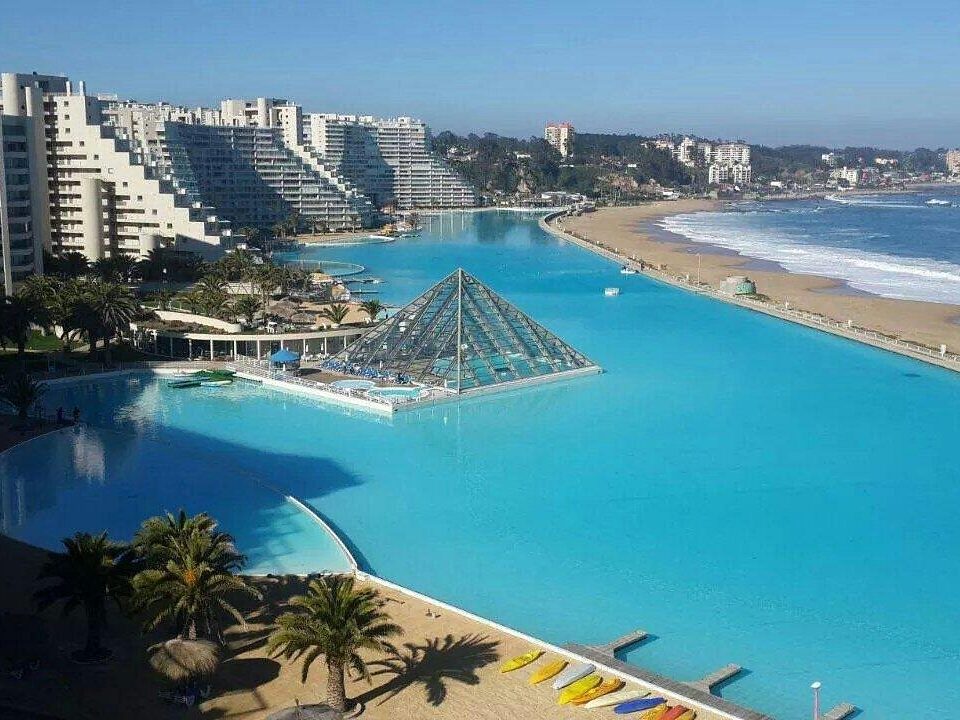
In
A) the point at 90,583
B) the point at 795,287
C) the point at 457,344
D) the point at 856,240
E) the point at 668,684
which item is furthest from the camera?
the point at 856,240

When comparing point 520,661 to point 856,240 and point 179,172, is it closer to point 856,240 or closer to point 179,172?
point 179,172

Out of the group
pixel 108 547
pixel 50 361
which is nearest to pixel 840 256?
pixel 50 361

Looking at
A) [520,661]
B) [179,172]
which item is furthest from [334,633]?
[179,172]

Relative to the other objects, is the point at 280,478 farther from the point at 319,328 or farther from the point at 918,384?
the point at 918,384

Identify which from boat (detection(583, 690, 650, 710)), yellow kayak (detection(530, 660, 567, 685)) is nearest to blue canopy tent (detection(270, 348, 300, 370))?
yellow kayak (detection(530, 660, 567, 685))

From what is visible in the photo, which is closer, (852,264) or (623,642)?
(623,642)

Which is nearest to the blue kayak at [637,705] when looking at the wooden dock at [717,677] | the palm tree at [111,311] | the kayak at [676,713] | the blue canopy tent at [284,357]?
the kayak at [676,713]
